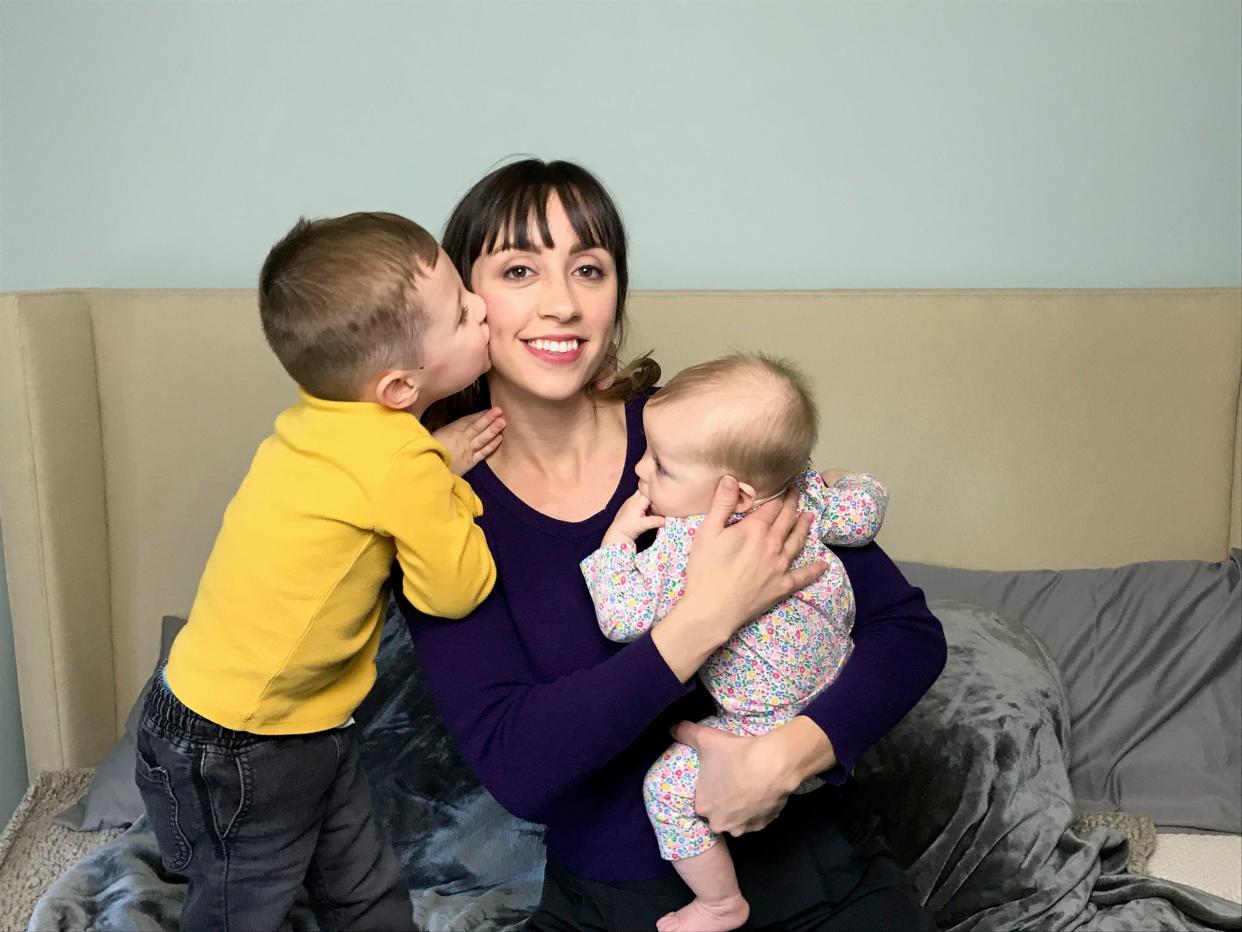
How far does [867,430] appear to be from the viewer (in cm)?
255

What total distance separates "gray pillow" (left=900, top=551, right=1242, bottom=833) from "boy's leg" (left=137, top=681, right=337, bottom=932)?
4.22ft

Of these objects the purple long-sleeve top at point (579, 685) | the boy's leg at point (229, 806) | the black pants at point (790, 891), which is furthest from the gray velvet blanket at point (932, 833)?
the purple long-sleeve top at point (579, 685)

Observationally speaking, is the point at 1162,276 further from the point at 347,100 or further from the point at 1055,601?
the point at 347,100

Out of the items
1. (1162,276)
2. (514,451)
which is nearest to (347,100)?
(514,451)

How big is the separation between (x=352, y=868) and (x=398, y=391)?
2.41 feet

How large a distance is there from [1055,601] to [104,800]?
5.84 ft

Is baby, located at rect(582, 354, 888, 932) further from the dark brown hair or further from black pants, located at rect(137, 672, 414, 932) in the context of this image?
black pants, located at rect(137, 672, 414, 932)

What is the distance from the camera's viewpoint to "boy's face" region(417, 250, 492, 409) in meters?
1.52

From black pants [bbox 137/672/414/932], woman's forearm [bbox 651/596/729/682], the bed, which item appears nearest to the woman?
woman's forearm [bbox 651/596/729/682]

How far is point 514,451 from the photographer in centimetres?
176

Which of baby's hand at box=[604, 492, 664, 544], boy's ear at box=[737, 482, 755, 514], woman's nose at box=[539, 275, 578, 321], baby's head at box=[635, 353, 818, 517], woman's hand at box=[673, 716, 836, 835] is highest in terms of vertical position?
woman's nose at box=[539, 275, 578, 321]

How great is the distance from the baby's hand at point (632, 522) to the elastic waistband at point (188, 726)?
528 millimetres

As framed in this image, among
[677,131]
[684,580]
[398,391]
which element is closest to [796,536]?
[684,580]

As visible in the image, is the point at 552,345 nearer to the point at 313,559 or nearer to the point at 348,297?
the point at 348,297
